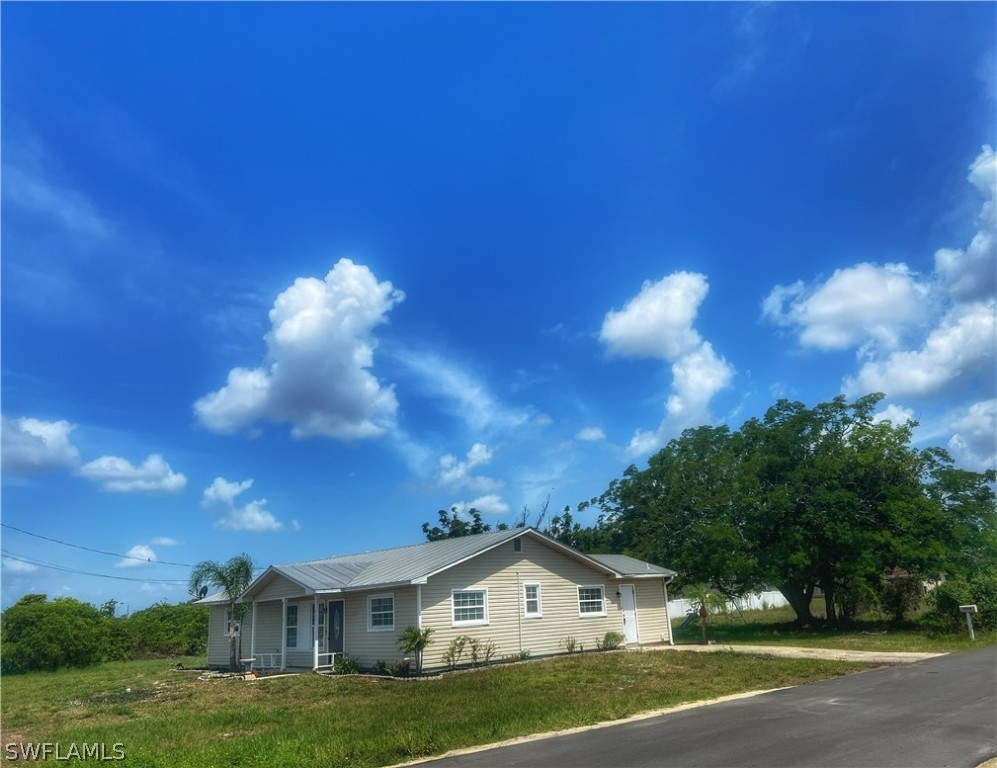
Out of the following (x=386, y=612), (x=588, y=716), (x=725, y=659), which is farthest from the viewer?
(x=386, y=612)

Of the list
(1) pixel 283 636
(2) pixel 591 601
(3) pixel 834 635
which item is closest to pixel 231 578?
(1) pixel 283 636

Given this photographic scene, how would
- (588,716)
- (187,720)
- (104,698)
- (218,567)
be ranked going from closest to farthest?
(588,716) → (187,720) → (104,698) → (218,567)

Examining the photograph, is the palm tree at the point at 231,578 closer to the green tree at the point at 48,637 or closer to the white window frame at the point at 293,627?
the white window frame at the point at 293,627

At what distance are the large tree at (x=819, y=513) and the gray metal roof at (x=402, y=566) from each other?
16.4ft

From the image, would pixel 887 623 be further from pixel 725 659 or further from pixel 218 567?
pixel 218 567

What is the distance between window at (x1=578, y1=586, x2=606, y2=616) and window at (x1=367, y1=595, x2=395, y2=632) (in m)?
6.92

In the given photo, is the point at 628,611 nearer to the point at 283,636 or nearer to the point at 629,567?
the point at 629,567

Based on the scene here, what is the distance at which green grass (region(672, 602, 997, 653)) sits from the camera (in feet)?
76.0

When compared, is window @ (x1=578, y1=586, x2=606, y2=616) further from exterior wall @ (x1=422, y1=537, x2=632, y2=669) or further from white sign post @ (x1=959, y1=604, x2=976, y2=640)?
white sign post @ (x1=959, y1=604, x2=976, y2=640)

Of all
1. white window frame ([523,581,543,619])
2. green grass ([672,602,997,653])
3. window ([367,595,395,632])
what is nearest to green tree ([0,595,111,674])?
window ([367,595,395,632])

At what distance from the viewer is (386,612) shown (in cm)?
2231

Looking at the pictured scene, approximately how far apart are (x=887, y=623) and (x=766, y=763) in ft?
85.4

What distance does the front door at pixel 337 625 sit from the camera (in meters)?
23.8

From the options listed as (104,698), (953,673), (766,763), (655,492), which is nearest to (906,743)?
(766,763)
